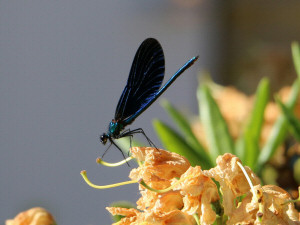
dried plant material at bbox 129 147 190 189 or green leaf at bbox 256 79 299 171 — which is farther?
green leaf at bbox 256 79 299 171

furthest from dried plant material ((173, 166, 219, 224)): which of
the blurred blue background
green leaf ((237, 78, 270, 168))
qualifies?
the blurred blue background

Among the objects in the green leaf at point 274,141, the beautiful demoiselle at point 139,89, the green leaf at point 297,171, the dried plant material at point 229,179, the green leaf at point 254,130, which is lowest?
the green leaf at point 297,171

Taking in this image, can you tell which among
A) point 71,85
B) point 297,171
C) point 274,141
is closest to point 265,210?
point 297,171

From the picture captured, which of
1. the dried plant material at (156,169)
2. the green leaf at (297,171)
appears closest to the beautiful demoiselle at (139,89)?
the dried plant material at (156,169)

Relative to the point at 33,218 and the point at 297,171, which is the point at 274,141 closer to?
the point at 297,171

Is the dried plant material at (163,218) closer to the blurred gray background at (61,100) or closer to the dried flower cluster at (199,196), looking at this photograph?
the dried flower cluster at (199,196)

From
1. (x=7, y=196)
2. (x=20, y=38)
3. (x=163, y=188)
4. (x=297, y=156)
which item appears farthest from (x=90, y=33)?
(x=163, y=188)

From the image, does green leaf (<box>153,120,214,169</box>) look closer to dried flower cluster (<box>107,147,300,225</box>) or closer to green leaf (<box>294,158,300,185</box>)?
green leaf (<box>294,158,300,185</box>)
